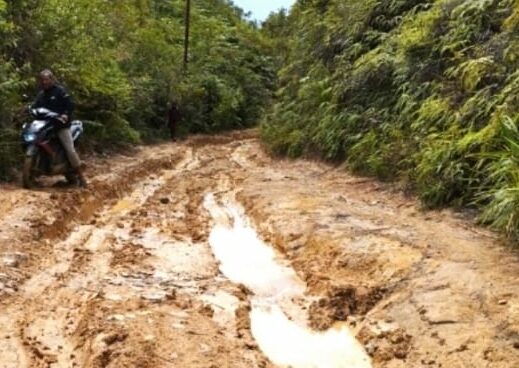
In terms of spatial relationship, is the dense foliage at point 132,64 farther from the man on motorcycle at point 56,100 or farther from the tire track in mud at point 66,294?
the tire track in mud at point 66,294

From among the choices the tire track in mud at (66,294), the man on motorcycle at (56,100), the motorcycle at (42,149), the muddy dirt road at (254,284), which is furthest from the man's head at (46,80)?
the tire track in mud at (66,294)

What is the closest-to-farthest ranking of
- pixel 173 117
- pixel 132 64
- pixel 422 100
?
pixel 422 100, pixel 132 64, pixel 173 117

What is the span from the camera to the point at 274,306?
5.05 metres

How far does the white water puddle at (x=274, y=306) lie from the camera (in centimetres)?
409

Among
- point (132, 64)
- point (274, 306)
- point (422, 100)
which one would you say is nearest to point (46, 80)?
point (274, 306)

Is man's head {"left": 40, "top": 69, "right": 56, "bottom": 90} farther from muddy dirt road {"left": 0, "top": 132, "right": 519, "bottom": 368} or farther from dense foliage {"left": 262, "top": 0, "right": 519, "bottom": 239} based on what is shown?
dense foliage {"left": 262, "top": 0, "right": 519, "bottom": 239}

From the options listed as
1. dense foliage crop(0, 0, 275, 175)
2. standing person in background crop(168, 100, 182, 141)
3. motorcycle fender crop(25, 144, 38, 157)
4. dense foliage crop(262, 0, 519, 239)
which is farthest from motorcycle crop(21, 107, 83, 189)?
standing person in background crop(168, 100, 182, 141)

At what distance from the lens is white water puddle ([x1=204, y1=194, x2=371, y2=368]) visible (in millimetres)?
4090

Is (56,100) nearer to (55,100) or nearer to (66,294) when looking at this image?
(55,100)

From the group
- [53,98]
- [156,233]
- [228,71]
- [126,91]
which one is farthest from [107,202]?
[228,71]

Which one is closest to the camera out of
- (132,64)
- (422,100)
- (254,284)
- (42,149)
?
(254,284)

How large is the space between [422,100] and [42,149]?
5.70 m

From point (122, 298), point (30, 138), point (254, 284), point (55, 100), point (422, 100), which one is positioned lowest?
point (254, 284)

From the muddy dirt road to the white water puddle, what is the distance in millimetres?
16
